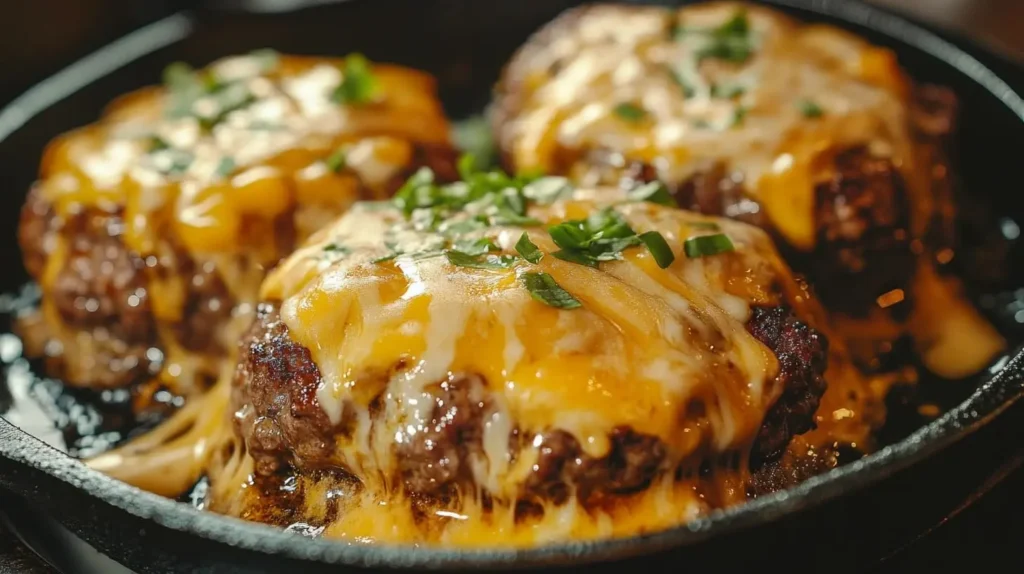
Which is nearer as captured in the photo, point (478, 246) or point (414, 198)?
point (478, 246)

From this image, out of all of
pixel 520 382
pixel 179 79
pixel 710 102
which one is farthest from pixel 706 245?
pixel 179 79

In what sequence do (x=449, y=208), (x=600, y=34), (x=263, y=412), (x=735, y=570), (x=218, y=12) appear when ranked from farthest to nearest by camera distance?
(x=218, y=12) < (x=600, y=34) < (x=449, y=208) < (x=263, y=412) < (x=735, y=570)

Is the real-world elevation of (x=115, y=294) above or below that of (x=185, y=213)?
below

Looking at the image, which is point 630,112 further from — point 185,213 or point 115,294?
point 115,294

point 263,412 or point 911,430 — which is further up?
point 263,412

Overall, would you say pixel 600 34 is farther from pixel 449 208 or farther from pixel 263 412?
pixel 263 412

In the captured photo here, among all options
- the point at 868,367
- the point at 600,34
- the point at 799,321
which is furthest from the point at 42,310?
the point at 868,367

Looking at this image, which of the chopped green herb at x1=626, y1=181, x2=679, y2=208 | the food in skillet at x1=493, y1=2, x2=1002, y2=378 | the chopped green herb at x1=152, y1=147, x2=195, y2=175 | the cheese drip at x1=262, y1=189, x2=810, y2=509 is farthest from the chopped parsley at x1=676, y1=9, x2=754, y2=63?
the chopped green herb at x1=152, y1=147, x2=195, y2=175

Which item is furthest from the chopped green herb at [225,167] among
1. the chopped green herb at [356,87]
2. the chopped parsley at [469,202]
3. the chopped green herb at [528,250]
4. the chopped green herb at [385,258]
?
the chopped green herb at [528,250]
